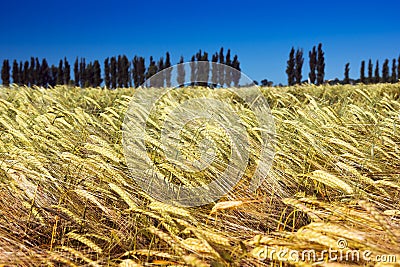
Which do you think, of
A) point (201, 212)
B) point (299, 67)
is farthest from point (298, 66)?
point (201, 212)

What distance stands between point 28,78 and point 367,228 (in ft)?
147

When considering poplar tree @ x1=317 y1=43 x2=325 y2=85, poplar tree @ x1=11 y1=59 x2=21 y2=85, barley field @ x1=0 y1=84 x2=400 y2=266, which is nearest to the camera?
barley field @ x1=0 y1=84 x2=400 y2=266

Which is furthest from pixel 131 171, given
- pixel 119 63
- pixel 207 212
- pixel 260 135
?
pixel 119 63

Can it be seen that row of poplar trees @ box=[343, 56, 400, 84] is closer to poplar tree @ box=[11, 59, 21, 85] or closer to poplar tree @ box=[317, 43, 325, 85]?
poplar tree @ box=[317, 43, 325, 85]

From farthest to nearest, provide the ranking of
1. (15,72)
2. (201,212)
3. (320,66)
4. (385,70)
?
(15,72)
(385,70)
(320,66)
(201,212)

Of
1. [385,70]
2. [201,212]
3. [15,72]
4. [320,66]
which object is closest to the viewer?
[201,212]

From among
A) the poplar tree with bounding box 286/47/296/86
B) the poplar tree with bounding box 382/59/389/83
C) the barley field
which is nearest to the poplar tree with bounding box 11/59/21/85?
the poplar tree with bounding box 286/47/296/86

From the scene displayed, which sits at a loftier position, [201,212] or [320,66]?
[320,66]

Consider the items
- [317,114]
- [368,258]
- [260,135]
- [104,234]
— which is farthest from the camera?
[317,114]

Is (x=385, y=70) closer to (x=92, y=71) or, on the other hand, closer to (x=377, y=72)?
(x=377, y=72)

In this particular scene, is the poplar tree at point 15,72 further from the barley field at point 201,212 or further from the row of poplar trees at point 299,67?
the barley field at point 201,212

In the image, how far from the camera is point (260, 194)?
1749 mm

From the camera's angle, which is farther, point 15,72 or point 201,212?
point 15,72

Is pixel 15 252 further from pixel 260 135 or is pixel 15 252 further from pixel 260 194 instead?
pixel 260 135
